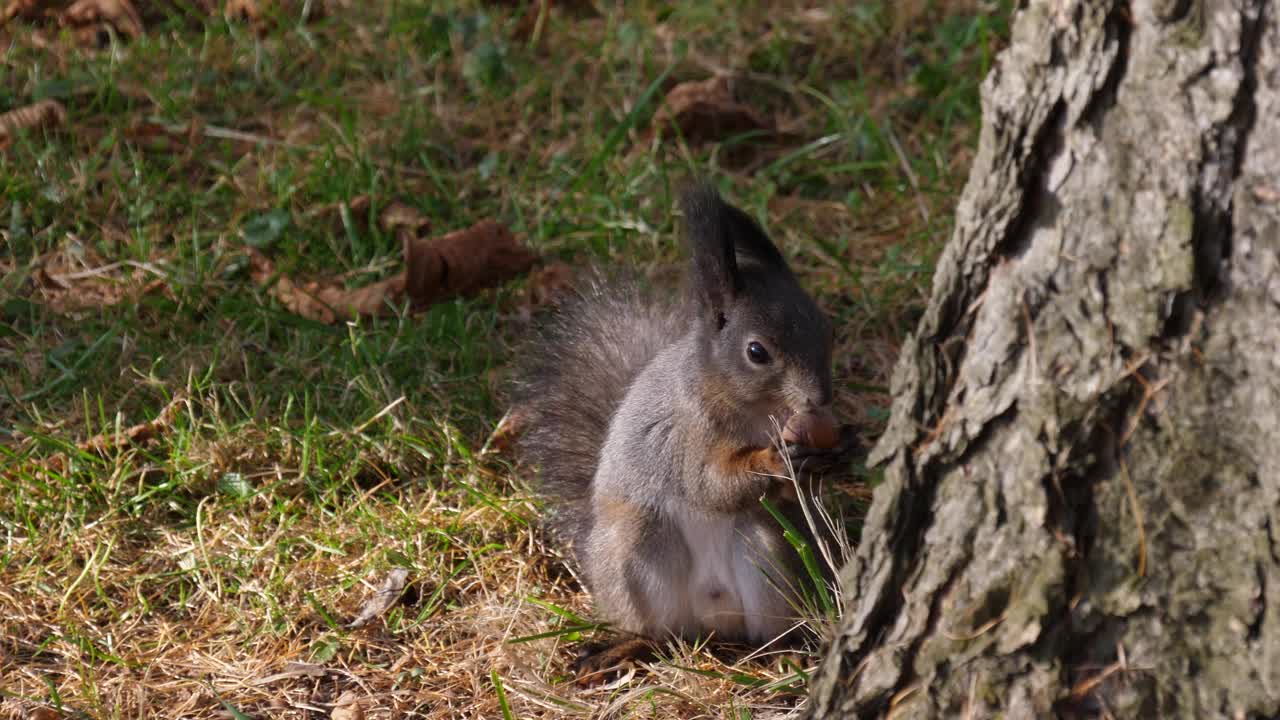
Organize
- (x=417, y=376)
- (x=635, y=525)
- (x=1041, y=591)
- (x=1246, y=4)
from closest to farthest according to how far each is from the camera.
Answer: (x=1246, y=4) < (x=1041, y=591) < (x=635, y=525) < (x=417, y=376)

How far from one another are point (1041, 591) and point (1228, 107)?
44 cm

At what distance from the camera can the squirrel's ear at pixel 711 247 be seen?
1678 mm

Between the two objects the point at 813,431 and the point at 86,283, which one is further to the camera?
the point at 86,283

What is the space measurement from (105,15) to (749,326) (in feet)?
7.57

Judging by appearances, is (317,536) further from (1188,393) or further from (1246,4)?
(1246,4)

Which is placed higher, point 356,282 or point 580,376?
point 580,376

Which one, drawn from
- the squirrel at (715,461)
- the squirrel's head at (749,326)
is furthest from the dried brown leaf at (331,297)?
the squirrel's head at (749,326)

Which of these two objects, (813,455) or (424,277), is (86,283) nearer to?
(424,277)

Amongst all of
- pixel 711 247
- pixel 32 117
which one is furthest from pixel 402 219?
pixel 711 247

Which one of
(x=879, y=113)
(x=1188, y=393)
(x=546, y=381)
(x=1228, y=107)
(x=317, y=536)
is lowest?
(x=317, y=536)

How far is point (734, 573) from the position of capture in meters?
1.76

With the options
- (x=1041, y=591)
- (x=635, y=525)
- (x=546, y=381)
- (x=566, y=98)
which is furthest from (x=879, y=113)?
(x=1041, y=591)

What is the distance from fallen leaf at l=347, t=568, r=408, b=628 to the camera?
1838 mm

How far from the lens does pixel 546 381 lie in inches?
81.6
